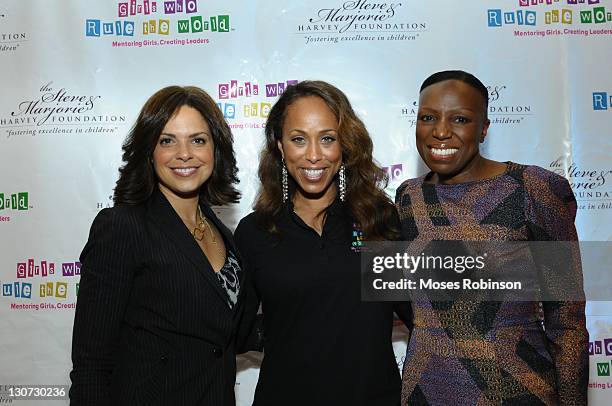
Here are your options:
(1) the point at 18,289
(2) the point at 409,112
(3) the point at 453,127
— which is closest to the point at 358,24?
(2) the point at 409,112

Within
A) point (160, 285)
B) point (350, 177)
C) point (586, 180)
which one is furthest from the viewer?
point (586, 180)

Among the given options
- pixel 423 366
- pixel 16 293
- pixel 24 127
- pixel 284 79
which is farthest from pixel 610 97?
pixel 16 293

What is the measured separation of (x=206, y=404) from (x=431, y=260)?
2.44 feet

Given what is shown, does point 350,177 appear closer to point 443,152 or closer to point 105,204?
point 443,152

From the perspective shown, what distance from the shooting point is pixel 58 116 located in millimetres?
2627

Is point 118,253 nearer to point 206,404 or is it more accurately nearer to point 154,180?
point 154,180

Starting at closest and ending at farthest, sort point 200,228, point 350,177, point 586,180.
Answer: point 200,228
point 350,177
point 586,180

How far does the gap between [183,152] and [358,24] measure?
133 cm

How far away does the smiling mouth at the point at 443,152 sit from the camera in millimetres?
1529

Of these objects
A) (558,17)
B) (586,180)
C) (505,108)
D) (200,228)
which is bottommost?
(200,228)

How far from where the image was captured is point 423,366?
1.55m

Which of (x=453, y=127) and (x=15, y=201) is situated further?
(x=15, y=201)

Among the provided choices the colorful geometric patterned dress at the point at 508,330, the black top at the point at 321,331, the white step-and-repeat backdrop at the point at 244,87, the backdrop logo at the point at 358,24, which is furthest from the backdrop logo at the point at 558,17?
the black top at the point at 321,331

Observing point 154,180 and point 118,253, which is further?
point 154,180
